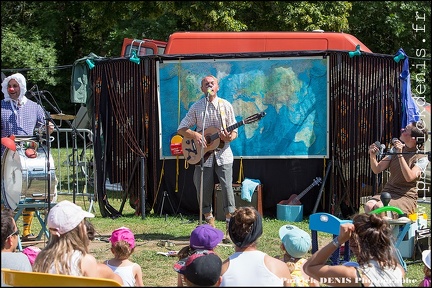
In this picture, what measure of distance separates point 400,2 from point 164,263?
14468mm

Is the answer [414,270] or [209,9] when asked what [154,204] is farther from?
[209,9]

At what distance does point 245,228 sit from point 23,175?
11.4 feet

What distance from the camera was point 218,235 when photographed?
16.3 ft

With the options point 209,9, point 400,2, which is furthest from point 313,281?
point 400,2

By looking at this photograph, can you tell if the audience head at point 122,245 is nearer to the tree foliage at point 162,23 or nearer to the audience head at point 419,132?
the audience head at point 419,132

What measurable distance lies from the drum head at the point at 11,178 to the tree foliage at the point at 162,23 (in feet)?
20.6

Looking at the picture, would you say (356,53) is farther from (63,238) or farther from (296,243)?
(63,238)

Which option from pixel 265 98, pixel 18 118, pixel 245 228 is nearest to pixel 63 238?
pixel 245 228

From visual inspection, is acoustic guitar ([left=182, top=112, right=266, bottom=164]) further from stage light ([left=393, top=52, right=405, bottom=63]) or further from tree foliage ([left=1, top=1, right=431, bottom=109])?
tree foliage ([left=1, top=1, right=431, bottom=109])

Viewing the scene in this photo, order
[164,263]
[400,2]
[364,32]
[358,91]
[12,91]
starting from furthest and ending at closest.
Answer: [364,32]
[400,2]
[358,91]
[12,91]
[164,263]

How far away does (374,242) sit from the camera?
12.6 ft

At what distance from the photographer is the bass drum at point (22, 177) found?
7.03 metres

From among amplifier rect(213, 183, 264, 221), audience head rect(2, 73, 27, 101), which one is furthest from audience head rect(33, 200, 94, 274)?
amplifier rect(213, 183, 264, 221)

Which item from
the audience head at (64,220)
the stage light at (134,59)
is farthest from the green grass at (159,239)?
the stage light at (134,59)
